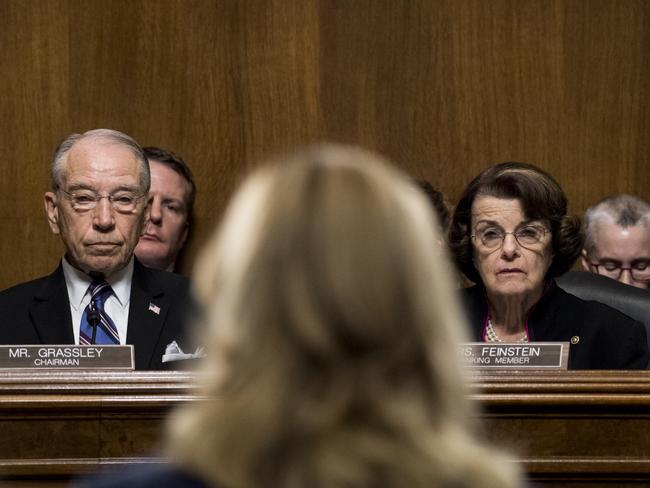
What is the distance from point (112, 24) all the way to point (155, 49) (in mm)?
177

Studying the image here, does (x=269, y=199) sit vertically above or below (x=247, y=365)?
above

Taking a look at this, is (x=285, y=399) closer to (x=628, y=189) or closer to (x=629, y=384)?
(x=629, y=384)

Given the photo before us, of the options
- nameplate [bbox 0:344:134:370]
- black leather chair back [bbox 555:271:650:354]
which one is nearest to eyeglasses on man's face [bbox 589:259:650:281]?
black leather chair back [bbox 555:271:650:354]

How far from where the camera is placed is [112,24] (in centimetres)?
451

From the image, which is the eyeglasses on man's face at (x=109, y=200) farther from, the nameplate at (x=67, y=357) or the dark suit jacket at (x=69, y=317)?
the nameplate at (x=67, y=357)

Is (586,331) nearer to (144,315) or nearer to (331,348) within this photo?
(144,315)

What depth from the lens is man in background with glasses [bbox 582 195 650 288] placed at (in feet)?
13.5

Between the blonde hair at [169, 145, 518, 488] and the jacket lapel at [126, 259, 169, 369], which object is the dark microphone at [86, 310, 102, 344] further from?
the blonde hair at [169, 145, 518, 488]

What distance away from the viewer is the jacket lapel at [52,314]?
127 inches

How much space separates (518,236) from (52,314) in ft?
4.11

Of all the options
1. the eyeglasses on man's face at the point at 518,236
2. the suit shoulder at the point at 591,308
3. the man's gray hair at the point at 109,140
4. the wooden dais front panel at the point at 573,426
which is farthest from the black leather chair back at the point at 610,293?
the man's gray hair at the point at 109,140

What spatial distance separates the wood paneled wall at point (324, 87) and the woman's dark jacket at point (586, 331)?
3.79 feet

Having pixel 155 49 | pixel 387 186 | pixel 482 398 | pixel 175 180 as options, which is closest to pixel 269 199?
pixel 387 186

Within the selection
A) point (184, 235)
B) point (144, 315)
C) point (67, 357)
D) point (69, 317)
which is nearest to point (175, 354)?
point (144, 315)
